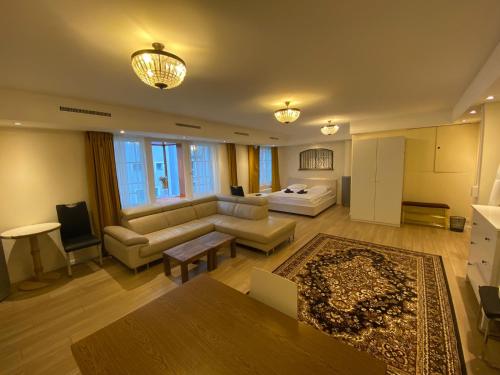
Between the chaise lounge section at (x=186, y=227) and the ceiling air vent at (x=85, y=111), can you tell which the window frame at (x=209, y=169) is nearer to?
the chaise lounge section at (x=186, y=227)

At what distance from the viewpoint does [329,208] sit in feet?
21.7

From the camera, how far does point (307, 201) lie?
570cm

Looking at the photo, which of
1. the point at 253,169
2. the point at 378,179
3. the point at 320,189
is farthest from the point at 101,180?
the point at 320,189

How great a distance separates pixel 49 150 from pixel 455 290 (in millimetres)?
5822

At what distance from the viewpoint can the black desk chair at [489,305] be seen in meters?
1.50

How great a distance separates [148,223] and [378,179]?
4.96m

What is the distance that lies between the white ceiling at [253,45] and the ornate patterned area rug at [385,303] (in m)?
2.49

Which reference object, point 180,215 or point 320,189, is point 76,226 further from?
point 320,189

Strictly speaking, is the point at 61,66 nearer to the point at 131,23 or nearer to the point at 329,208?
the point at 131,23

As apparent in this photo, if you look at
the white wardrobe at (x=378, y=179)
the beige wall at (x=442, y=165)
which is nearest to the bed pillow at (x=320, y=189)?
the white wardrobe at (x=378, y=179)

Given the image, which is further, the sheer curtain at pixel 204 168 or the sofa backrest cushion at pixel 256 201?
the sheer curtain at pixel 204 168

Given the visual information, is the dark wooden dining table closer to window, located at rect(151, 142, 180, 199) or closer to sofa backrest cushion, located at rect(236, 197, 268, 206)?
sofa backrest cushion, located at rect(236, 197, 268, 206)

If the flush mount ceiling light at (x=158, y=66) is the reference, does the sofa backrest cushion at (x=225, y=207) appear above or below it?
below

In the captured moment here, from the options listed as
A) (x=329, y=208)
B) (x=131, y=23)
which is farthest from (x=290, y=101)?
(x=329, y=208)
